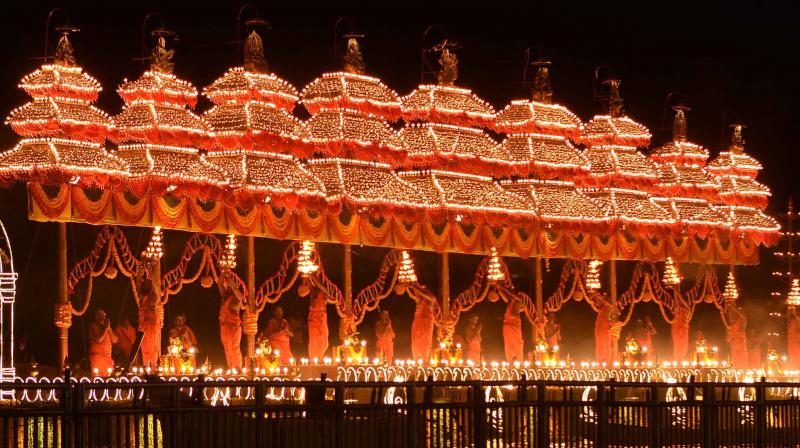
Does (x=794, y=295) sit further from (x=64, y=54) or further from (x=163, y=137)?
(x=64, y=54)

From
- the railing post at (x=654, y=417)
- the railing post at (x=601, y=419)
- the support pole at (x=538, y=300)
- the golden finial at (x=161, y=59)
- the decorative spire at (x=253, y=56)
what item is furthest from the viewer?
the support pole at (x=538, y=300)

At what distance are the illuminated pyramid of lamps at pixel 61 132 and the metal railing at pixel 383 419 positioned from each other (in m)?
5.49

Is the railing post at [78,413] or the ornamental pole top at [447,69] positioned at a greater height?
the ornamental pole top at [447,69]

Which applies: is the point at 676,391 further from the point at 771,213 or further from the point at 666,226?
the point at 771,213

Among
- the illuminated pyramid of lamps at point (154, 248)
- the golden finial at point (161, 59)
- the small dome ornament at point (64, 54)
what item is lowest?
the illuminated pyramid of lamps at point (154, 248)

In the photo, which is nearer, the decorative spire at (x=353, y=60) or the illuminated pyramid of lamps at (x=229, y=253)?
the illuminated pyramid of lamps at (x=229, y=253)

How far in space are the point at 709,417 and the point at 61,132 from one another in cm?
1317

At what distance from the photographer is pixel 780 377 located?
127ft

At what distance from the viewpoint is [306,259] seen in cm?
3150

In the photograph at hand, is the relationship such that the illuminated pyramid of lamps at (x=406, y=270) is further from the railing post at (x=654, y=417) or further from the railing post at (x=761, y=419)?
the railing post at (x=654, y=417)

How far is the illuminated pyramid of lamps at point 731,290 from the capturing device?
4200cm

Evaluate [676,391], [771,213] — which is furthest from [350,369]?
[771,213]

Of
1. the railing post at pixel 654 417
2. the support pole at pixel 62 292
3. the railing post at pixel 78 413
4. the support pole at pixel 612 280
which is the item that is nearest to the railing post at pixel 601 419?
the railing post at pixel 654 417

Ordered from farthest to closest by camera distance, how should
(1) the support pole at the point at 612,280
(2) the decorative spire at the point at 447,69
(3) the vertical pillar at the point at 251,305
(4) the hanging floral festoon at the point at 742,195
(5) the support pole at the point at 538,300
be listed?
(4) the hanging floral festoon at the point at 742,195 → (1) the support pole at the point at 612,280 → (5) the support pole at the point at 538,300 → (2) the decorative spire at the point at 447,69 → (3) the vertical pillar at the point at 251,305
